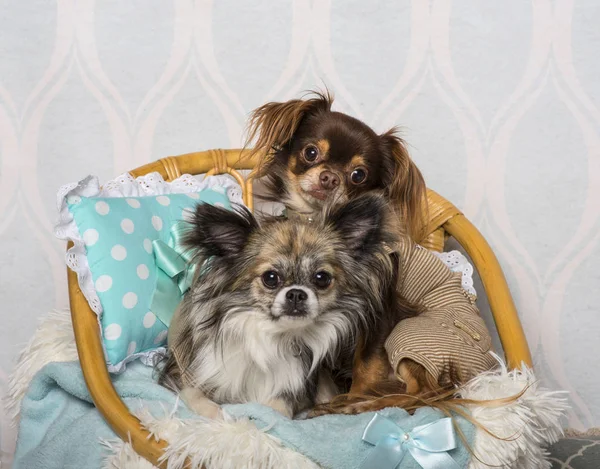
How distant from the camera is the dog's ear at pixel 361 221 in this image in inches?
69.5

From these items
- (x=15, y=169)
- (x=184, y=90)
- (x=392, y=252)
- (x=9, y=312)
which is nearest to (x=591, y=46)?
(x=392, y=252)

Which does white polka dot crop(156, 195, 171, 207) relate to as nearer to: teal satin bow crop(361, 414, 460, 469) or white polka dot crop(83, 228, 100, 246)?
white polka dot crop(83, 228, 100, 246)

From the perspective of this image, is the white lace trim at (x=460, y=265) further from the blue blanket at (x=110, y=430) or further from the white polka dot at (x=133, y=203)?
the white polka dot at (x=133, y=203)

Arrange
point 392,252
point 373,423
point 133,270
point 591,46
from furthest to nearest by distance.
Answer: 1. point 591,46
2. point 133,270
3. point 392,252
4. point 373,423

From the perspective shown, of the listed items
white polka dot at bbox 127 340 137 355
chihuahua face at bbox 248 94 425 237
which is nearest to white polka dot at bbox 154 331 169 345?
white polka dot at bbox 127 340 137 355

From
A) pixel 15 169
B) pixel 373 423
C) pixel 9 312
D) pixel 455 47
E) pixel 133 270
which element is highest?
pixel 455 47

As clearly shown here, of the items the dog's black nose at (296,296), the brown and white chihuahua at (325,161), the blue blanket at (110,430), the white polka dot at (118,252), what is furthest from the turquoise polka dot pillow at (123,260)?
the dog's black nose at (296,296)

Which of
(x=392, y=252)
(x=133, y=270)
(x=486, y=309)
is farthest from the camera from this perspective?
(x=486, y=309)

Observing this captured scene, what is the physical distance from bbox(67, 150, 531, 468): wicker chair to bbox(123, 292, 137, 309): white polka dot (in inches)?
4.0

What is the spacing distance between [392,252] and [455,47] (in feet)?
3.65

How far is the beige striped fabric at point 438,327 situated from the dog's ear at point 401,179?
199 millimetres

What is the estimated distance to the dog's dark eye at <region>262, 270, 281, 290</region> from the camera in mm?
1717

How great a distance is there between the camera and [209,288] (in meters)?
1.82

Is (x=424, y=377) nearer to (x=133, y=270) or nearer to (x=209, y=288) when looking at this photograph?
(x=209, y=288)
